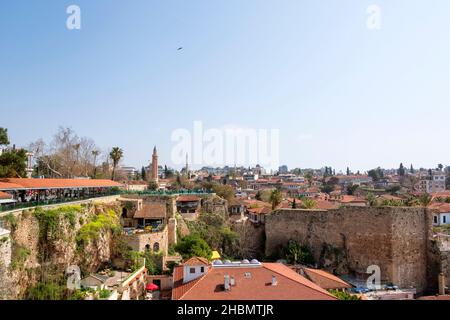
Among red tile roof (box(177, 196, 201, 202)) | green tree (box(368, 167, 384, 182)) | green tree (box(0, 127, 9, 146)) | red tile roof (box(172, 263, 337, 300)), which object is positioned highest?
green tree (box(0, 127, 9, 146))

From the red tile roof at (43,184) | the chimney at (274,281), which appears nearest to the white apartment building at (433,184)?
the red tile roof at (43,184)

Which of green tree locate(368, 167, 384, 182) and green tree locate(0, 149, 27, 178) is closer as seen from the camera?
green tree locate(0, 149, 27, 178)

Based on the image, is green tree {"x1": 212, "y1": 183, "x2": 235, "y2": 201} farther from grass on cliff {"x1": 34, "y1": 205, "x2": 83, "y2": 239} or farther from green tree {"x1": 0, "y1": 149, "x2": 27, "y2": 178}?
grass on cliff {"x1": 34, "y1": 205, "x2": 83, "y2": 239}

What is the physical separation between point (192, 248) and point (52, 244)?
756cm

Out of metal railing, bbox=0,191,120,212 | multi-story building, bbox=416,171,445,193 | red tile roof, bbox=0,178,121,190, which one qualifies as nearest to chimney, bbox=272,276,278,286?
metal railing, bbox=0,191,120,212

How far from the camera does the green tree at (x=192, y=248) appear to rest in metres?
21.1

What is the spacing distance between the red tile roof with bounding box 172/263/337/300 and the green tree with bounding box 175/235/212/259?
5727 millimetres

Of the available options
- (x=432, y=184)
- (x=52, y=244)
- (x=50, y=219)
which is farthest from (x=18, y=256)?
(x=432, y=184)

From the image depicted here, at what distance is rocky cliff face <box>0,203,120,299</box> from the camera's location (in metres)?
13.5

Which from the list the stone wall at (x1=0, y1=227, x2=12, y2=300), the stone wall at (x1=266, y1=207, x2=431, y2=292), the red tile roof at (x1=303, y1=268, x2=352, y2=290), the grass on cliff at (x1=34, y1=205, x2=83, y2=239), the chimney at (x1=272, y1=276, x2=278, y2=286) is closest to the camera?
the stone wall at (x1=0, y1=227, x2=12, y2=300)

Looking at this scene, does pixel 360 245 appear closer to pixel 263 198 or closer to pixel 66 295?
pixel 66 295

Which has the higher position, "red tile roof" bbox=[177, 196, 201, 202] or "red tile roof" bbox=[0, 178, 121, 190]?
"red tile roof" bbox=[0, 178, 121, 190]
